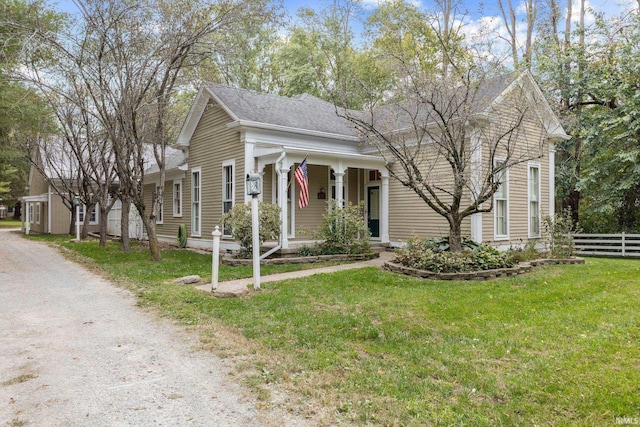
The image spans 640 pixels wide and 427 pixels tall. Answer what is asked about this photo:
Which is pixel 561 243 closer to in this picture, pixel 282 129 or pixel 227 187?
pixel 282 129

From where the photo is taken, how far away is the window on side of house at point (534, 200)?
13.5 metres

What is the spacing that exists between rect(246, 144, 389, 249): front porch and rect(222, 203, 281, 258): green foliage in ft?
2.04

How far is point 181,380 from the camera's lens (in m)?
3.66

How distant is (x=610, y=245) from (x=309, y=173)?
10.1 meters

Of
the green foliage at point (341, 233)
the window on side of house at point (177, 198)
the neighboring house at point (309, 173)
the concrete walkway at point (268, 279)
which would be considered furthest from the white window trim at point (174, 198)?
the concrete walkway at point (268, 279)

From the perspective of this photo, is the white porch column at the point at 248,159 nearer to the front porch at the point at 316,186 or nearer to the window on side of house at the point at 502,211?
the front porch at the point at 316,186

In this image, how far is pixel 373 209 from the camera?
48.1 ft

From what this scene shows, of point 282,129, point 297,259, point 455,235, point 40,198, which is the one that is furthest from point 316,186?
point 40,198

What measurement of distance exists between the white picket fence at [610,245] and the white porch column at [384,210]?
5.72 m

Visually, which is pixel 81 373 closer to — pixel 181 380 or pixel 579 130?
pixel 181 380

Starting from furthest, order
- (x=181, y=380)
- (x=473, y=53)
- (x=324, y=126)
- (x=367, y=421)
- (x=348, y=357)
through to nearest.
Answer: (x=324, y=126) < (x=473, y=53) < (x=348, y=357) < (x=181, y=380) < (x=367, y=421)

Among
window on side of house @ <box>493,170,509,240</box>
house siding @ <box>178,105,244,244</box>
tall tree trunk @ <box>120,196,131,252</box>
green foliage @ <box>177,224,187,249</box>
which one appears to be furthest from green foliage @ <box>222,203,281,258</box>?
window on side of house @ <box>493,170,509,240</box>

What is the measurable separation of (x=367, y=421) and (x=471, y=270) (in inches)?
233

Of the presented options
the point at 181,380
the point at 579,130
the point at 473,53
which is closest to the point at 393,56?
the point at 473,53
